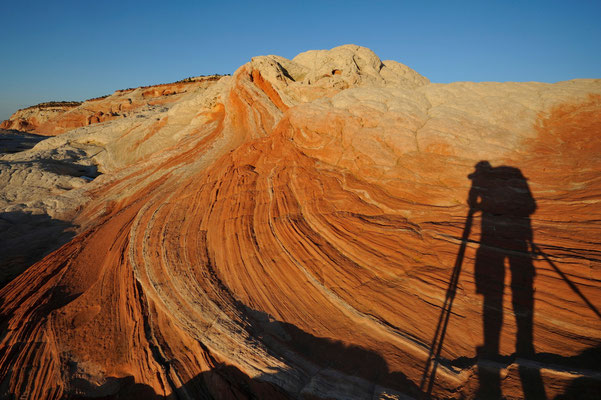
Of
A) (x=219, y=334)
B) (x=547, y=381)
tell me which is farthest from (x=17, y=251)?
(x=547, y=381)

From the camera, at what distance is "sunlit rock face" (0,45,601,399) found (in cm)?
411

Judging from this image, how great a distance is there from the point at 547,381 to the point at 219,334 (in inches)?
196

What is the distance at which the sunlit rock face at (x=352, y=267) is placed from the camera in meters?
4.11

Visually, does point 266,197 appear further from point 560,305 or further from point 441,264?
point 560,305

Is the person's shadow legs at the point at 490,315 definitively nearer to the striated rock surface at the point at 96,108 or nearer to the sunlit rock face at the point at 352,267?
the sunlit rock face at the point at 352,267

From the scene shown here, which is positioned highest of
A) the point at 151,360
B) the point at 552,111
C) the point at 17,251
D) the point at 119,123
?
the point at 552,111

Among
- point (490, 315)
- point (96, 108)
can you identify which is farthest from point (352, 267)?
point (96, 108)

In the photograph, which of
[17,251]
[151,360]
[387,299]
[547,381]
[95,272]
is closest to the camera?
[547,381]

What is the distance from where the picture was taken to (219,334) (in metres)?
4.93

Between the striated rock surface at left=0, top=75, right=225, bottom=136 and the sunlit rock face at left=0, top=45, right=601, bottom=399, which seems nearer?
the sunlit rock face at left=0, top=45, right=601, bottom=399

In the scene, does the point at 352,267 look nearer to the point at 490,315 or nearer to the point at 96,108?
the point at 490,315

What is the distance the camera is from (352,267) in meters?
6.15

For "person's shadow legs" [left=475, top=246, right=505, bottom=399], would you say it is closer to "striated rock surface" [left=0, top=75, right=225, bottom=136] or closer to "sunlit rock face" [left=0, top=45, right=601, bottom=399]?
"sunlit rock face" [left=0, top=45, right=601, bottom=399]

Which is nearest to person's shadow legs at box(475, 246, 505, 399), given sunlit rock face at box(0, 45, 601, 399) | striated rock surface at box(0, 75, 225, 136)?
sunlit rock face at box(0, 45, 601, 399)
